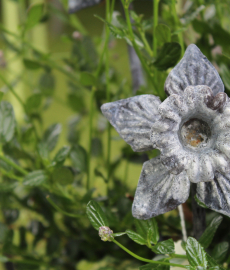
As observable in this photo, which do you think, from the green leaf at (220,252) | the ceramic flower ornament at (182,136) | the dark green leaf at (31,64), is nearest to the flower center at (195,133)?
the ceramic flower ornament at (182,136)

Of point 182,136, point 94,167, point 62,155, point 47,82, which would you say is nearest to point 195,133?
point 182,136

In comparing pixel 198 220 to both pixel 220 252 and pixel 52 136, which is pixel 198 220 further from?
pixel 52 136

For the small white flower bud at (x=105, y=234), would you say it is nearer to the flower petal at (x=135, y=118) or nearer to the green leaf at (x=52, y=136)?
the flower petal at (x=135, y=118)

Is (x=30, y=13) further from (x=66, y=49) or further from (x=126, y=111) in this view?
(x=66, y=49)

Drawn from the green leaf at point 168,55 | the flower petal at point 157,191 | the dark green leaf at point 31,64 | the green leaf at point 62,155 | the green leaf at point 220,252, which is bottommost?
the green leaf at point 220,252

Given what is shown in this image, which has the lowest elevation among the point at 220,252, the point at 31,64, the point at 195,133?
the point at 220,252

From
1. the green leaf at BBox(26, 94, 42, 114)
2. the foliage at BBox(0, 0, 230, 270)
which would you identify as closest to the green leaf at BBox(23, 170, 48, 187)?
the foliage at BBox(0, 0, 230, 270)
